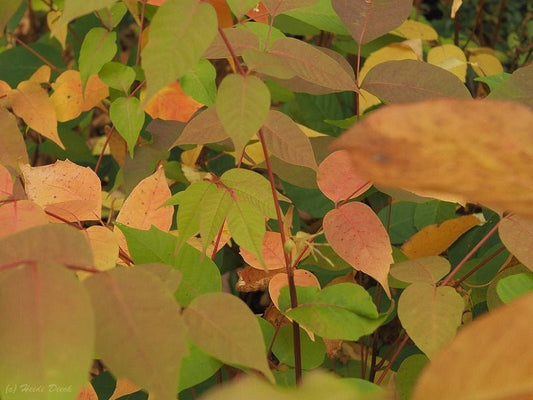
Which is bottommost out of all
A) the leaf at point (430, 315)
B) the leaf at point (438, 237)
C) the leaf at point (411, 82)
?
the leaf at point (438, 237)

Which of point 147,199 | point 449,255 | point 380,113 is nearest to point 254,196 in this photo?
point 147,199

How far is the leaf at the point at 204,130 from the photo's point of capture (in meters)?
0.53

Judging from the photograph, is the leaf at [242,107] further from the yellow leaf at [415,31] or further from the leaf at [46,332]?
the yellow leaf at [415,31]

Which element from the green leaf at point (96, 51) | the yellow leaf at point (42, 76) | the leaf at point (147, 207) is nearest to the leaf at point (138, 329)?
the leaf at point (147, 207)

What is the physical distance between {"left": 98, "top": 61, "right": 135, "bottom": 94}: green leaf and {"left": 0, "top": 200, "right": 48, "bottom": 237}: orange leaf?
251 millimetres

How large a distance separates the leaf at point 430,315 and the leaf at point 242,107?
0.60 feet

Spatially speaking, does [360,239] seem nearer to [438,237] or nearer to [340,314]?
[340,314]

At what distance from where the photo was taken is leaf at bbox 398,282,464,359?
0.47 m

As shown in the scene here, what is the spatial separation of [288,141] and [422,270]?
0.49ft

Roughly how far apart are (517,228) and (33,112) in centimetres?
52

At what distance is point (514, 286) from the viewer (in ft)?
1.66

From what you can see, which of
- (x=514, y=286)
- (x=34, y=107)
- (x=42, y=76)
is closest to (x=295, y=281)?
(x=514, y=286)

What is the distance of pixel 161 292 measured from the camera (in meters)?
0.34

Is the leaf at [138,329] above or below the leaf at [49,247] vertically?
below
